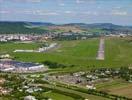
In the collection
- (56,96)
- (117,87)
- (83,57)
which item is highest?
(56,96)

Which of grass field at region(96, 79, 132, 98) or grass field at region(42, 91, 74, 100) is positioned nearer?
grass field at region(42, 91, 74, 100)

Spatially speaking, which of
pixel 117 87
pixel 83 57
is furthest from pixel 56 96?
pixel 83 57

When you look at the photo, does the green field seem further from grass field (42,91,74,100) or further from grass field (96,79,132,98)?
grass field (42,91,74,100)

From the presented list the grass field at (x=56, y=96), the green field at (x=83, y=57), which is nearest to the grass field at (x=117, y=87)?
the grass field at (x=56, y=96)

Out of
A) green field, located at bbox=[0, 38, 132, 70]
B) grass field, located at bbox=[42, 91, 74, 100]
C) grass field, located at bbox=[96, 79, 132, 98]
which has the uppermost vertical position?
grass field, located at bbox=[42, 91, 74, 100]

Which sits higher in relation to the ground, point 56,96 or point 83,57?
point 56,96

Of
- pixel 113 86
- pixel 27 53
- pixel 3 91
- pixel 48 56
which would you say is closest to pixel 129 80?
pixel 113 86

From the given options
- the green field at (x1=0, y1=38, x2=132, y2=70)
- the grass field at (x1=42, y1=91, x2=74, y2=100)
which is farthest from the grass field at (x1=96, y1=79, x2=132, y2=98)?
the green field at (x1=0, y1=38, x2=132, y2=70)

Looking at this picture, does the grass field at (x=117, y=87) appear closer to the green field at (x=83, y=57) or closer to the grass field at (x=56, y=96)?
the grass field at (x=56, y=96)

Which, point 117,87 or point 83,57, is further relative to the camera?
point 83,57

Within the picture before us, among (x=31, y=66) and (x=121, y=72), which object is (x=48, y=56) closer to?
(x=31, y=66)

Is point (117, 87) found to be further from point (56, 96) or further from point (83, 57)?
point (83, 57)
